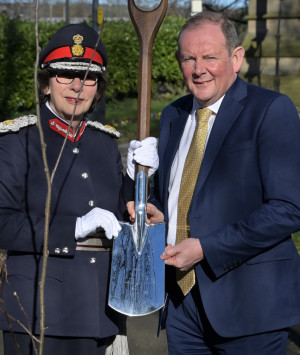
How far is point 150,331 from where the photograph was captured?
4.11m

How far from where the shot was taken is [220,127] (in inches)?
92.5

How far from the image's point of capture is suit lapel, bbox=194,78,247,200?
7.64 feet

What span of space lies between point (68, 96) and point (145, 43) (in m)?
0.36

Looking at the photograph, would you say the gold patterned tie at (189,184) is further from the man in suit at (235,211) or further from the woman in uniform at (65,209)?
the woman in uniform at (65,209)

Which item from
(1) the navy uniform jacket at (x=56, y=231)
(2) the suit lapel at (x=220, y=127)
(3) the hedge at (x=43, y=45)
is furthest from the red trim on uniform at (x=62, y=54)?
(3) the hedge at (x=43, y=45)

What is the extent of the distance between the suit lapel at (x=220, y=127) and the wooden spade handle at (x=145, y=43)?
28 cm

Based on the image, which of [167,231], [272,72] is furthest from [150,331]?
[272,72]

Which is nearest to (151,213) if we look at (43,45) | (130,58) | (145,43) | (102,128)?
(102,128)

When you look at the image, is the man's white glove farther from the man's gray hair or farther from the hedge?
the hedge

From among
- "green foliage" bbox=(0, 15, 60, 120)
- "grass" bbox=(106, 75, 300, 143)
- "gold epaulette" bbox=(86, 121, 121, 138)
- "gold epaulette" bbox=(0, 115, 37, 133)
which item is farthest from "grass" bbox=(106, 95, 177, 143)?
"gold epaulette" bbox=(0, 115, 37, 133)

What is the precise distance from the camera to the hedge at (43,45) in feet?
45.0

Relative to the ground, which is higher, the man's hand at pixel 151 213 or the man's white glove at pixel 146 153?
the man's white glove at pixel 146 153

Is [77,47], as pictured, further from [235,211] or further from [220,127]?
[235,211]

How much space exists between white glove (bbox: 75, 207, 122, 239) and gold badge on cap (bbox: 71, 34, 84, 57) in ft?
2.06
